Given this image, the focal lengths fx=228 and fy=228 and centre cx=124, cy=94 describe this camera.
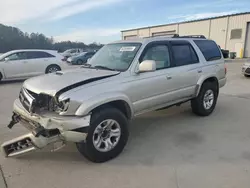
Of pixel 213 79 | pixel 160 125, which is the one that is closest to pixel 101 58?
pixel 160 125

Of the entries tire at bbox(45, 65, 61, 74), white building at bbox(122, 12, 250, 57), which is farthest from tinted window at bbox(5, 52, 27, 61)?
white building at bbox(122, 12, 250, 57)

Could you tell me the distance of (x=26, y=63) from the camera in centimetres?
1136

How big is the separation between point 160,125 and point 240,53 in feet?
95.1

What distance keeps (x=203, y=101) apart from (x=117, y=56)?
2424 mm

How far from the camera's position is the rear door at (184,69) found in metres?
4.48

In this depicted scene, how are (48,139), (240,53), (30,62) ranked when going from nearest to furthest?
(48,139) < (30,62) < (240,53)

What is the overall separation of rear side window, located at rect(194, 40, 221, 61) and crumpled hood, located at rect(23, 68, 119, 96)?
266 cm

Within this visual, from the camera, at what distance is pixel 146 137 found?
4281 millimetres

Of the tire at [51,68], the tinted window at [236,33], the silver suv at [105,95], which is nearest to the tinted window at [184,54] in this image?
the silver suv at [105,95]

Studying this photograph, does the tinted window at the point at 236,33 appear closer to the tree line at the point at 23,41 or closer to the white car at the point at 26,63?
the tree line at the point at 23,41

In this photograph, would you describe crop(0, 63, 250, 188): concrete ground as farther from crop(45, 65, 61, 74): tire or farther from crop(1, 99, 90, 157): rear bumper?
crop(45, 65, 61, 74): tire

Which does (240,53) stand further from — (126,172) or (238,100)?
(126,172)

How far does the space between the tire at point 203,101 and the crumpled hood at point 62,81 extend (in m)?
2.49

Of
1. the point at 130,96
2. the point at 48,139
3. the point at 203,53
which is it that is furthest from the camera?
the point at 203,53
